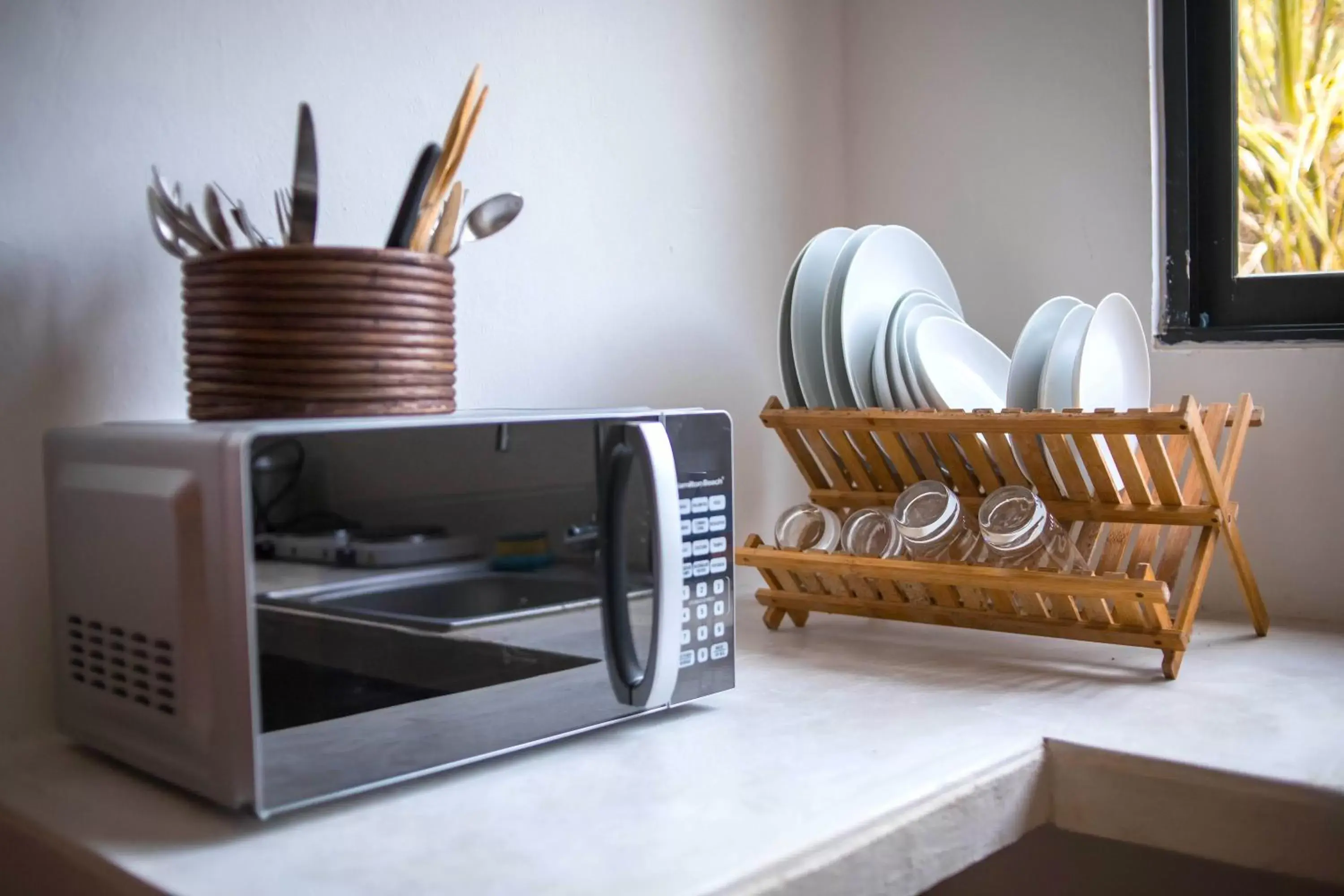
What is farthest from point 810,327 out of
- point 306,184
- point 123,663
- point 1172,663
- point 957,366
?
point 123,663

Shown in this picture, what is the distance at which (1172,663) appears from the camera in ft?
3.39

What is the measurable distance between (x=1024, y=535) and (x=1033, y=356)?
25 cm

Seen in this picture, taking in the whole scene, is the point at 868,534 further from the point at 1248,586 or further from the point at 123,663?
the point at 123,663

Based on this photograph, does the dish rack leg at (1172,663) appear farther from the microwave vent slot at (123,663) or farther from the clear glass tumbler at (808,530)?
the microwave vent slot at (123,663)

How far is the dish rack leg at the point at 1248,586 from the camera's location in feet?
3.84

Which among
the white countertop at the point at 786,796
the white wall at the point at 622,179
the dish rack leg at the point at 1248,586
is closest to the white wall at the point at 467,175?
the white wall at the point at 622,179

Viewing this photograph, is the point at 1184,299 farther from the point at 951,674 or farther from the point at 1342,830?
the point at 1342,830

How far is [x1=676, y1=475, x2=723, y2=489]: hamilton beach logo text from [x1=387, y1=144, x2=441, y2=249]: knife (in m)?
0.28

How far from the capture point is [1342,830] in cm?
75

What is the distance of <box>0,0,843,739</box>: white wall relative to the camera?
2.98 feet

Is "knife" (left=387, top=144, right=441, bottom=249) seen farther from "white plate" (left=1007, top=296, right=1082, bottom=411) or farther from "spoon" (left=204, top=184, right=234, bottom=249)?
"white plate" (left=1007, top=296, right=1082, bottom=411)

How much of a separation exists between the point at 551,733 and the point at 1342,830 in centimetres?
52

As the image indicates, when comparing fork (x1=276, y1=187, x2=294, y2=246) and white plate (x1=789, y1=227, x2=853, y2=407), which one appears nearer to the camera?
fork (x1=276, y1=187, x2=294, y2=246)

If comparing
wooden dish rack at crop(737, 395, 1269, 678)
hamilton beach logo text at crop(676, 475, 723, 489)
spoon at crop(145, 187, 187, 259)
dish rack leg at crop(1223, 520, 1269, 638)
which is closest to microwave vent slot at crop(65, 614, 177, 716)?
spoon at crop(145, 187, 187, 259)
